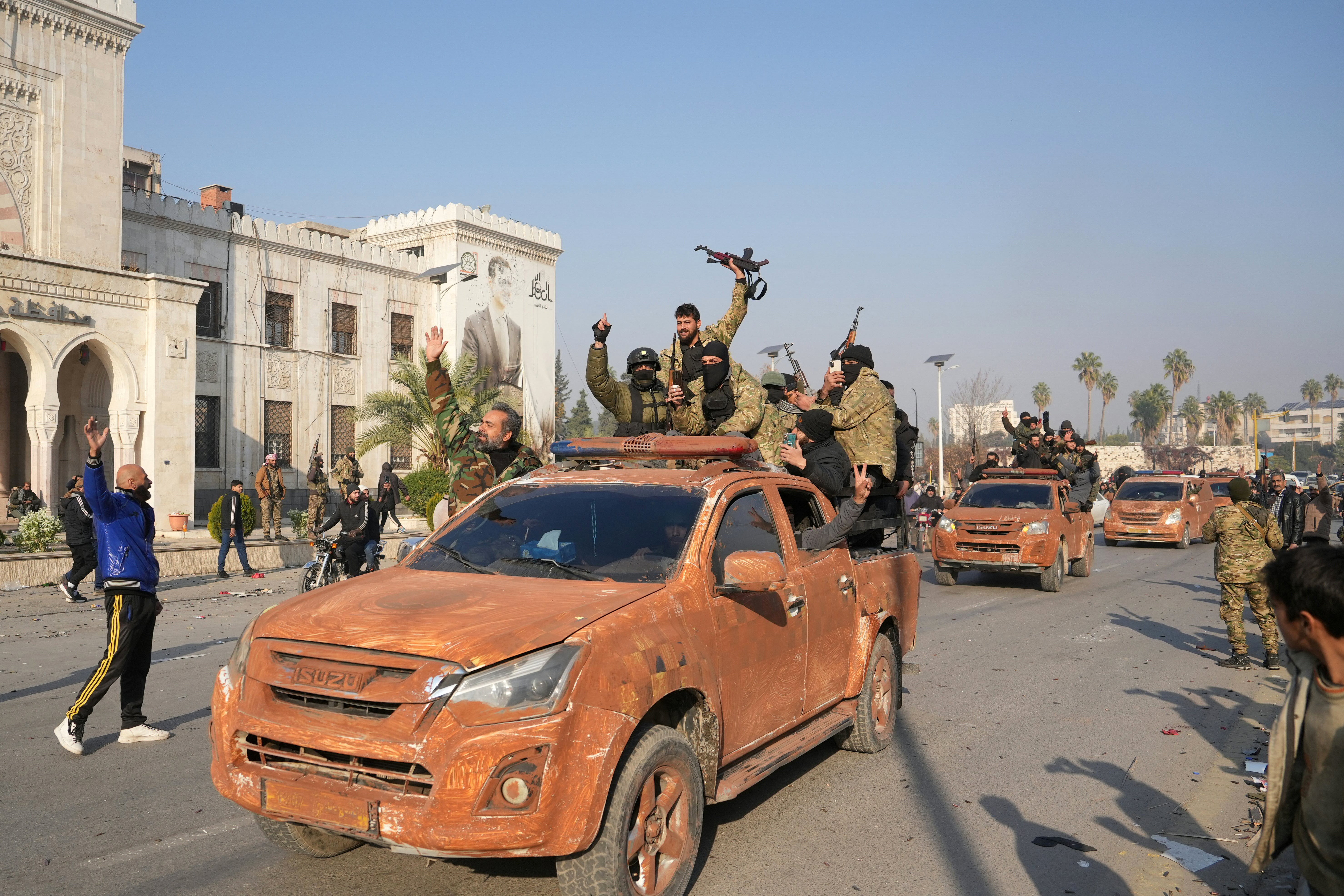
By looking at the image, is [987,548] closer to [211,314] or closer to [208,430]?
[208,430]

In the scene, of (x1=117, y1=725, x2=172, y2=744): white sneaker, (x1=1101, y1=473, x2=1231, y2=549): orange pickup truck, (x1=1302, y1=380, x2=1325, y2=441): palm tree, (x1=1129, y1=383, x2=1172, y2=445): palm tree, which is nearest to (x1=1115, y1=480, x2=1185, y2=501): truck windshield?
(x1=1101, y1=473, x2=1231, y2=549): orange pickup truck

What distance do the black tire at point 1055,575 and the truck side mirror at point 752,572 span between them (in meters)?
12.6

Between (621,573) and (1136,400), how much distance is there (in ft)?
430

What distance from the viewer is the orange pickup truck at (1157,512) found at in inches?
1009

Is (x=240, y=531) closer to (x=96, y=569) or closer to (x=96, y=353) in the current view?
(x=96, y=569)

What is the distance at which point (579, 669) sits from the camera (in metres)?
3.57

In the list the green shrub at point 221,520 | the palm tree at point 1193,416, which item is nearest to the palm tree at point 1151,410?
the palm tree at point 1193,416

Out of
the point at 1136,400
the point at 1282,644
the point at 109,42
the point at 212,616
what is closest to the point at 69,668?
the point at 212,616

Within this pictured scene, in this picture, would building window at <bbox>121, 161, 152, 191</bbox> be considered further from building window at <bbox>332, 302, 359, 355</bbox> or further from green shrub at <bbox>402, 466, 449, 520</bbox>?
green shrub at <bbox>402, 466, 449, 520</bbox>

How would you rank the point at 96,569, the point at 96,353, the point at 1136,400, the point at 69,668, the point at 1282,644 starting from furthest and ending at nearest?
the point at 1136,400 < the point at 96,353 < the point at 96,569 < the point at 1282,644 < the point at 69,668

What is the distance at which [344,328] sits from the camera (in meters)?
37.9

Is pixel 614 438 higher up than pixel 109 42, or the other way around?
pixel 109 42

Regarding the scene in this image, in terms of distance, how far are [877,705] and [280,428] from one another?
32.4m

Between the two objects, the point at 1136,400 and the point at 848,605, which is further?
the point at 1136,400
